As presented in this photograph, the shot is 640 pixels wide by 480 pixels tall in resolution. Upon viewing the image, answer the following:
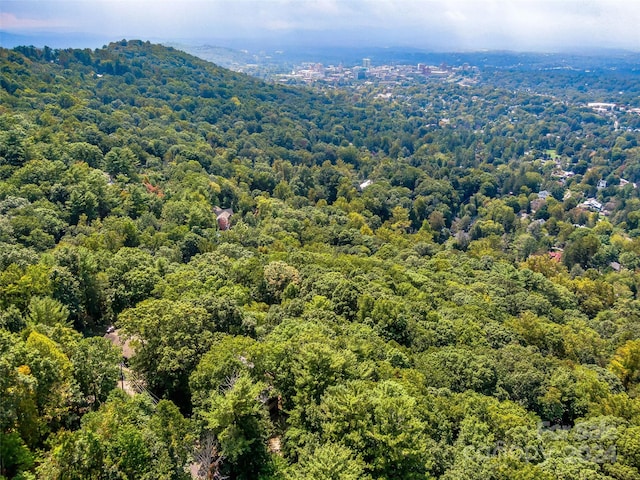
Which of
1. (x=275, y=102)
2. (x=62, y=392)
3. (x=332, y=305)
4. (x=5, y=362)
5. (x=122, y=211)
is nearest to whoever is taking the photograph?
(x=5, y=362)

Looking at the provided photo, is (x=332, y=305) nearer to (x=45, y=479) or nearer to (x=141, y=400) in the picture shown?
(x=141, y=400)

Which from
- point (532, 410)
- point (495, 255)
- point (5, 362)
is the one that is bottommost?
point (495, 255)

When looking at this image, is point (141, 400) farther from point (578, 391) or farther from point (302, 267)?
point (578, 391)

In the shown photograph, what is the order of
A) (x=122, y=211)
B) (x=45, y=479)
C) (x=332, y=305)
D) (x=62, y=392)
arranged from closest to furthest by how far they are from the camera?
1. (x=45, y=479)
2. (x=62, y=392)
3. (x=332, y=305)
4. (x=122, y=211)

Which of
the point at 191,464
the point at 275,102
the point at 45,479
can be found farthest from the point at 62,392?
the point at 275,102

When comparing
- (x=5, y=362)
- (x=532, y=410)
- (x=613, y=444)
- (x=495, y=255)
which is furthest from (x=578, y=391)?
(x=495, y=255)

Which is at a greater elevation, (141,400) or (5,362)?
(5,362)

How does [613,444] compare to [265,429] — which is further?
[613,444]
